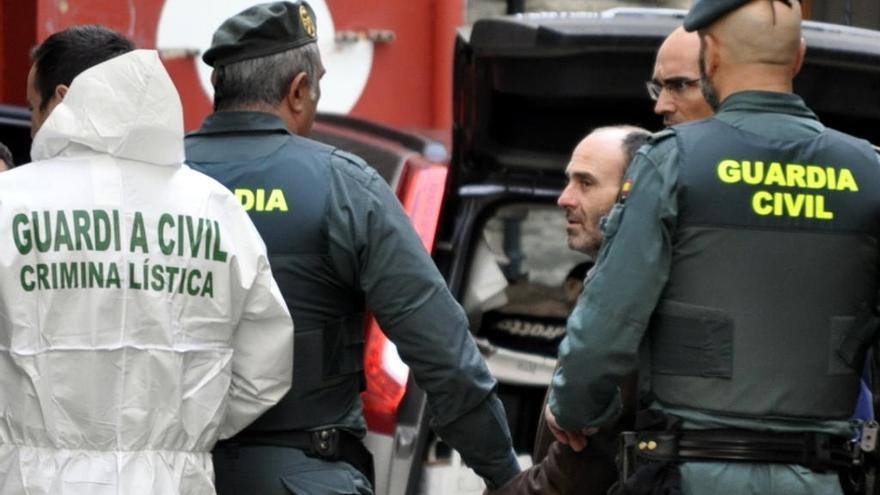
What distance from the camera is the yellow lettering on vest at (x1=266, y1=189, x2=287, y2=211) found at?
488 cm

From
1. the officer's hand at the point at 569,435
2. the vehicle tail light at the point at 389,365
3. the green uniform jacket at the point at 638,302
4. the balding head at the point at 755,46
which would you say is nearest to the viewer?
the green uniform jacket at the point at 638,302

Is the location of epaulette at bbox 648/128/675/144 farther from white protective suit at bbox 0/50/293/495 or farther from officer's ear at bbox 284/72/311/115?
officer's ear at bbox 284/72/311/115

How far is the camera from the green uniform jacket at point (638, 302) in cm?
435

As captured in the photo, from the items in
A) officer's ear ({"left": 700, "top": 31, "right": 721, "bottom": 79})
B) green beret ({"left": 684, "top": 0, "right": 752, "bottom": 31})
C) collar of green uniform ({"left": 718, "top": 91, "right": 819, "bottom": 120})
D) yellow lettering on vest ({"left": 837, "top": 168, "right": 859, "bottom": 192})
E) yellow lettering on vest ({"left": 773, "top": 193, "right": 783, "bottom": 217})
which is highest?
green beret ({"left": 684, "top": 0, "right": 752, "bottom": 31})

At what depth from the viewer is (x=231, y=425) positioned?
15.2 ft

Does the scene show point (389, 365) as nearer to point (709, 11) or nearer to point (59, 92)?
point (59, 92)

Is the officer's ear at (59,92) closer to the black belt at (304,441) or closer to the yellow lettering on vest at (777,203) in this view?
the black belt at (304,441)

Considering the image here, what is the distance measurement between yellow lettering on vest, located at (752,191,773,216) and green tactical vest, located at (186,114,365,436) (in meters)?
0.95

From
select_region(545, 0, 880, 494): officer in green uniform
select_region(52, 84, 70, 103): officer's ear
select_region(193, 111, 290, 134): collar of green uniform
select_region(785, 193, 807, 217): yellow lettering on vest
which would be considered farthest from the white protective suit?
select_region(785, 193, 807, 217): yellow lettering on vest

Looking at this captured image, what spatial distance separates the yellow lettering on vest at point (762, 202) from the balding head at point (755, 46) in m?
0.23

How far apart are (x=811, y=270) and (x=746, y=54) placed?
44cm

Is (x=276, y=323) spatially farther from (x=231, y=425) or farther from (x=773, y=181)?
(x=773, y=181)

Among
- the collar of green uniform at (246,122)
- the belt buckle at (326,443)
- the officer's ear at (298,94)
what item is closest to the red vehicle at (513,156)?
the officer's ear at (298,94)

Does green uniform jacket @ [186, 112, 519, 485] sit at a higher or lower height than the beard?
lower
